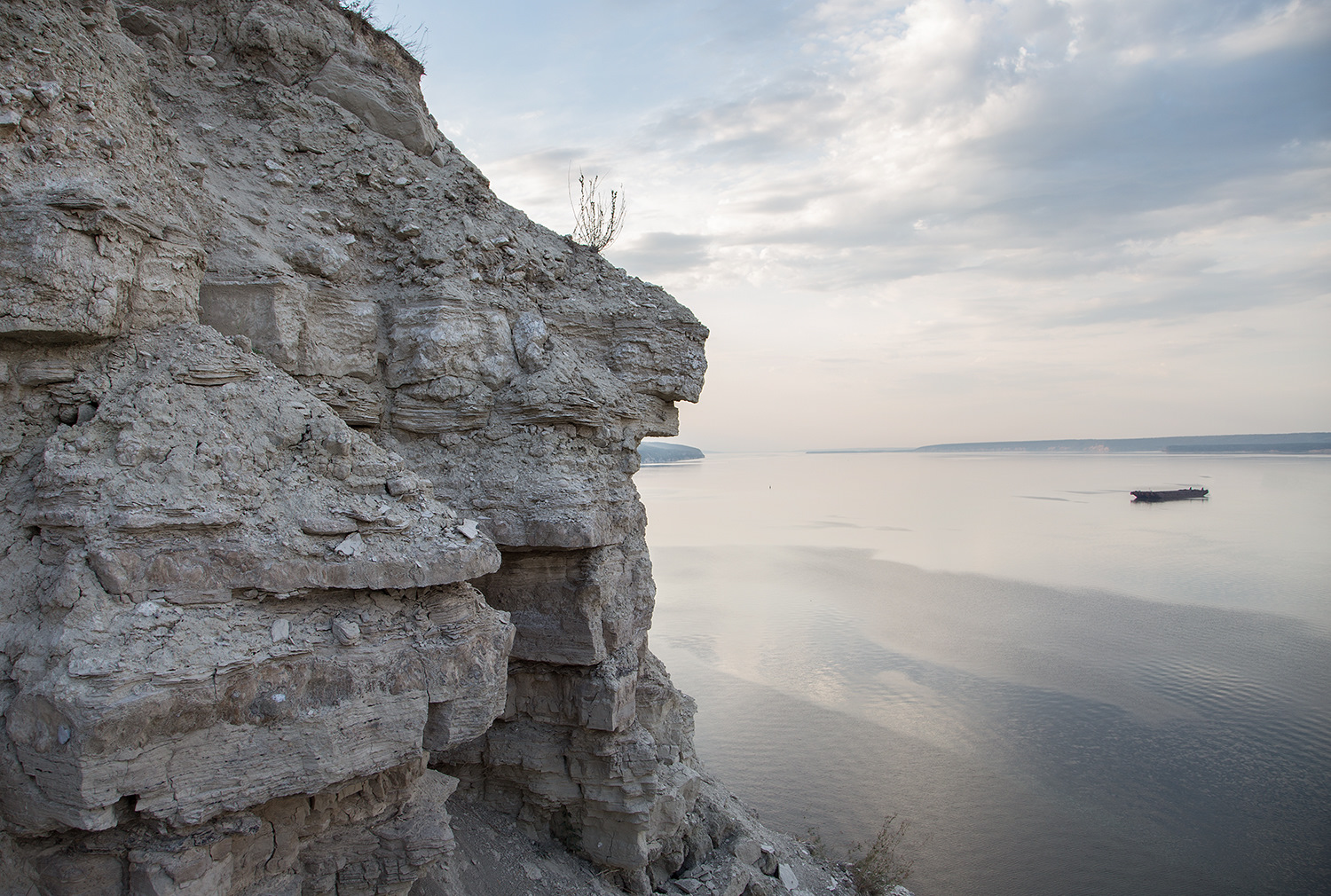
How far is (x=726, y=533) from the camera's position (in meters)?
44.9

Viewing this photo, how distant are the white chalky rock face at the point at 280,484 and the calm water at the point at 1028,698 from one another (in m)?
8.47

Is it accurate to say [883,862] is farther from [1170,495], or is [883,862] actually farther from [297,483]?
[1170,495]

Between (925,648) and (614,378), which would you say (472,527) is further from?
(925,648)

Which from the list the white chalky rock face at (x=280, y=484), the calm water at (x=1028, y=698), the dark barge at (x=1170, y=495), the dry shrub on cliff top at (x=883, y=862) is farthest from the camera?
the dark barge at (x=1170, y=495)

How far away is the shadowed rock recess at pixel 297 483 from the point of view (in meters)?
4.55

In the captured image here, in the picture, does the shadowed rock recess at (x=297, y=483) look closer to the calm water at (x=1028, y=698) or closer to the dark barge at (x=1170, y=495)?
the calm water at (x=1028, y=698)

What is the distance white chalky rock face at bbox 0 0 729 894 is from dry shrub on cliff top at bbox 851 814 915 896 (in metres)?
5.01

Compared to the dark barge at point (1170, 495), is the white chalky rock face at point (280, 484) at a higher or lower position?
higher

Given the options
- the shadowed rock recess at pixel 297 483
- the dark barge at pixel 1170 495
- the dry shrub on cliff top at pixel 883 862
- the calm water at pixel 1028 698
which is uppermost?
the shadowed rock recess at pixel 297 483

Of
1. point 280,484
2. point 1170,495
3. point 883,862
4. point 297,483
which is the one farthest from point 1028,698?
point 1170,495

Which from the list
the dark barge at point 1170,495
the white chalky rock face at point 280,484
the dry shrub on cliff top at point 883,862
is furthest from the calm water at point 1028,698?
the dark barge at point 1170,495

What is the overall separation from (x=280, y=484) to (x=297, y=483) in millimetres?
113

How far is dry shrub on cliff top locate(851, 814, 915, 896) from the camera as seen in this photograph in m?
12.2

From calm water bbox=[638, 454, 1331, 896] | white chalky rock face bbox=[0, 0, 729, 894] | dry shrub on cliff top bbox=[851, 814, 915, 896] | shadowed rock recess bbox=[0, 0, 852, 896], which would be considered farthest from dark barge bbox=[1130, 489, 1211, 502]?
white chalky rock face bbox=[0, 0, 729, 894]
